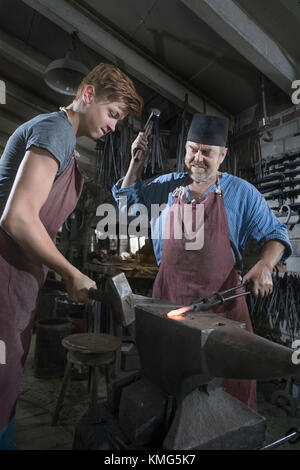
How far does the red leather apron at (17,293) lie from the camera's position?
1.02 meters

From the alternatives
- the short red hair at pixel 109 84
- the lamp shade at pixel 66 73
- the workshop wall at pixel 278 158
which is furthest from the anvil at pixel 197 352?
the lamp shade at pixel 66 73

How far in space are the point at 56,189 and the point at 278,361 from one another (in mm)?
1011

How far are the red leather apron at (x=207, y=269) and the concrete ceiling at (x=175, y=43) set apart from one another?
1.70 m

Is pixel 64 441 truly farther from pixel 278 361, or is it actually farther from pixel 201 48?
pixel 201 48


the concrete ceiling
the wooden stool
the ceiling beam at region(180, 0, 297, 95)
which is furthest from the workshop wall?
the wooden stool

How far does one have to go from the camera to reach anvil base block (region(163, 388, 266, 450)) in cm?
75

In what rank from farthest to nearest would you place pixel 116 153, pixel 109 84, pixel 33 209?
pixel 116 153 < pixel 109 84 < pixel 33 209

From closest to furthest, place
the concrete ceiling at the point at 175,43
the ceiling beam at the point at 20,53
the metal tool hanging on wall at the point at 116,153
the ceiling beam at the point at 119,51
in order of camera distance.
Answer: the concrete ceiling at the point at 175,43, the ceiling beam at the point at 119,51, the ceiling beam at the point at 20,53, the metal tool hanging on wall at the point at 116,153

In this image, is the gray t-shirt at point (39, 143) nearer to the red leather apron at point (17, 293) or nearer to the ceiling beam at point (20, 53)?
the red leather apron at point (17, 293)

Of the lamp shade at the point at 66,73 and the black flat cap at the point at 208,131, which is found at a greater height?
the lamp shade at the point at 66,73

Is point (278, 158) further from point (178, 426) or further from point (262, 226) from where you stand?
point (178, 426)

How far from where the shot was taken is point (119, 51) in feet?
9.03

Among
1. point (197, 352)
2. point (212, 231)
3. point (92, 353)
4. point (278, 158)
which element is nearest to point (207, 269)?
point (212, 231)

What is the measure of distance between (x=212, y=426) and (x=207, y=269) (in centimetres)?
84
